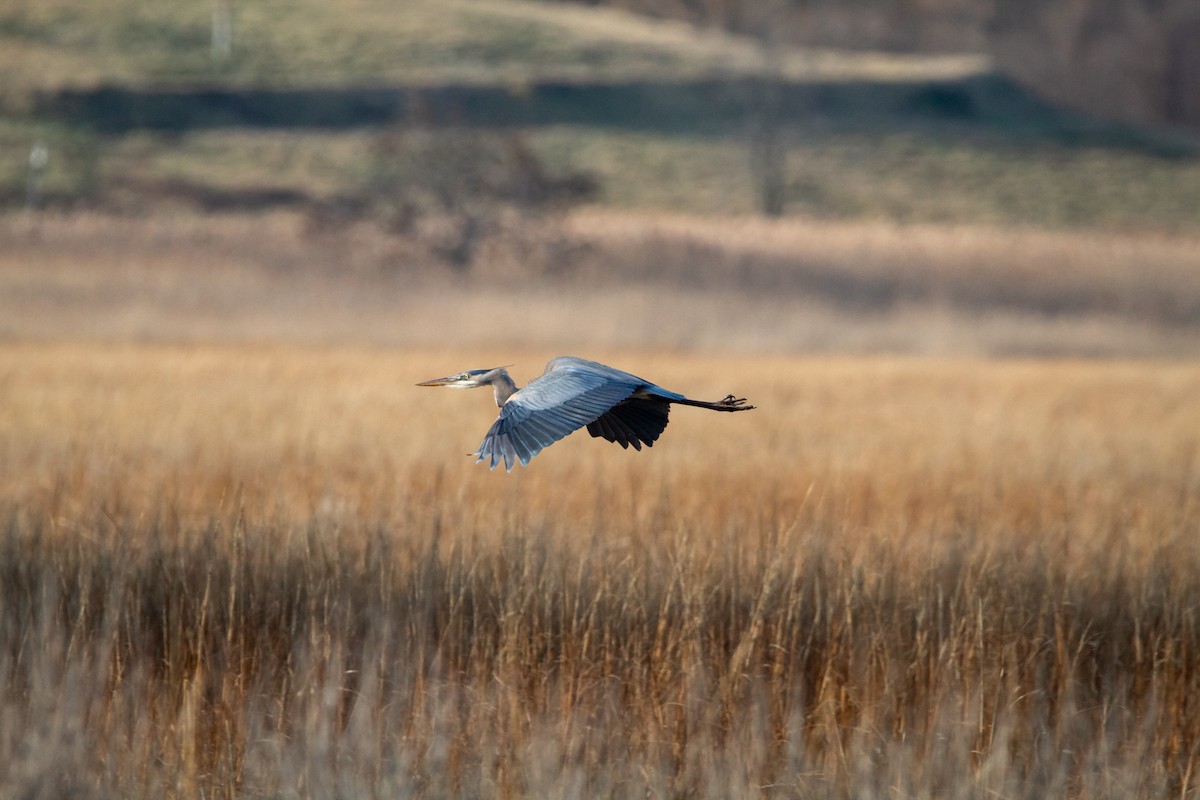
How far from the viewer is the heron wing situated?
3814 mm

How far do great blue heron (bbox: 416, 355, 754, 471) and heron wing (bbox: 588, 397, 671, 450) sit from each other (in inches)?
6.0

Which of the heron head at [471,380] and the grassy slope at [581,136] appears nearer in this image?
the heron head at [471,380]

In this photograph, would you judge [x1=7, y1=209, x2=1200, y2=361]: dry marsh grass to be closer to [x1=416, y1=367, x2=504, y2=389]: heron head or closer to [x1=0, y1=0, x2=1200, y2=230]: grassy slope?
[x1=0, y1=0, x2=1200, y2=230]: grassy slope

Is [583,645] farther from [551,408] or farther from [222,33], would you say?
[222,33]

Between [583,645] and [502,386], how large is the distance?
36.9 inches

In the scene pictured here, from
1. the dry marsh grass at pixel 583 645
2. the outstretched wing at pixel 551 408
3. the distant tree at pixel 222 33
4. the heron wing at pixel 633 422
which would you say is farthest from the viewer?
the distant tree at pixel 222 33

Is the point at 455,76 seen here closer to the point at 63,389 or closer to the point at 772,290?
the point at 772,290

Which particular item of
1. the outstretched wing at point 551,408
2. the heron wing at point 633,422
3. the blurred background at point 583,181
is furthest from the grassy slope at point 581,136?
the outstretched wing at point 551,408

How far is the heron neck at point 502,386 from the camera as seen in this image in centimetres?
340

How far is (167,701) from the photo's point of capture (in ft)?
12.7

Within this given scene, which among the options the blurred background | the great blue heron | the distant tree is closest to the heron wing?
the great blue heron

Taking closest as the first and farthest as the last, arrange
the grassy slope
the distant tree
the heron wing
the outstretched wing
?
the outstretched wing → the heron wing → the grassy slope → the distant tree

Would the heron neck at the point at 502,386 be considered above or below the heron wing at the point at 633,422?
above

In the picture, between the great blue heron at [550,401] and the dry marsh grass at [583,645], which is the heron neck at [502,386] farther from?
the dry marsh grass at [583,645]
